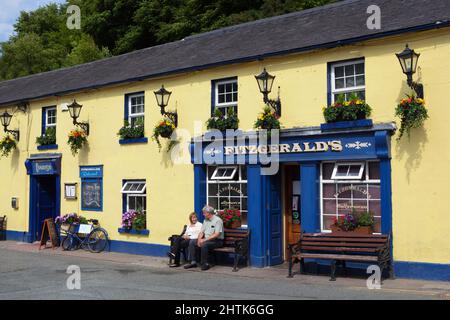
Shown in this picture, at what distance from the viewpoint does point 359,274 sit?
11.4 meters

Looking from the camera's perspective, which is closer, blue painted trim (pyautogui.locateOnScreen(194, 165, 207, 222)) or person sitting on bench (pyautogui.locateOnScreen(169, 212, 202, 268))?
person sitting on bench (pyautogui.locateOnScreen(169, 212, 202, 268))

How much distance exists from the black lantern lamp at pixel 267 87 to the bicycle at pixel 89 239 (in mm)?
6887

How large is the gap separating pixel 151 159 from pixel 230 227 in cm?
338

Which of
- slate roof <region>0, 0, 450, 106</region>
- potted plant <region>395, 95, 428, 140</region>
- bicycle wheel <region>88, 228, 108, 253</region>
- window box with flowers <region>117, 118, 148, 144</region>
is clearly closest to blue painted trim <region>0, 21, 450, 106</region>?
slate roof <region>0, 0, 450, 106</region>

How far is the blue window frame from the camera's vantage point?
1405 centimetres

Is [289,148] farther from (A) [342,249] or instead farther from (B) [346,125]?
(A) [342,249]

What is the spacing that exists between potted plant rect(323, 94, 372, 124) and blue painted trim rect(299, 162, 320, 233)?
1.17m

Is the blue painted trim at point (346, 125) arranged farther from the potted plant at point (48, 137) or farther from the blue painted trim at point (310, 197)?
the potted plant at point (48, 137)

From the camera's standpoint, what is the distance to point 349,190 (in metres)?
12.0

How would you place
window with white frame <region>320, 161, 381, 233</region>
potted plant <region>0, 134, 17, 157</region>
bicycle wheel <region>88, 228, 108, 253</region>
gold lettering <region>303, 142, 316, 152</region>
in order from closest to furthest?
window with white frame <region>320, 161, 381, 233</region>
gold lettering <region>303, 142, 316, 152</region>
bicycle wheel <region>88, 228, 108, 253</region>
potted plant <region>0, 134, 17, 157</region>

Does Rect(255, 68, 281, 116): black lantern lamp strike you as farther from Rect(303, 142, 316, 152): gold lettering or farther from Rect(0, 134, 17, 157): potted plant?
Rect(0, 134, 17, 157): potted plant

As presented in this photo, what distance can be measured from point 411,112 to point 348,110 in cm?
144

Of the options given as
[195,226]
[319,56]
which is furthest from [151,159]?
[319,56]

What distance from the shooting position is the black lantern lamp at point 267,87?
12.7 m
